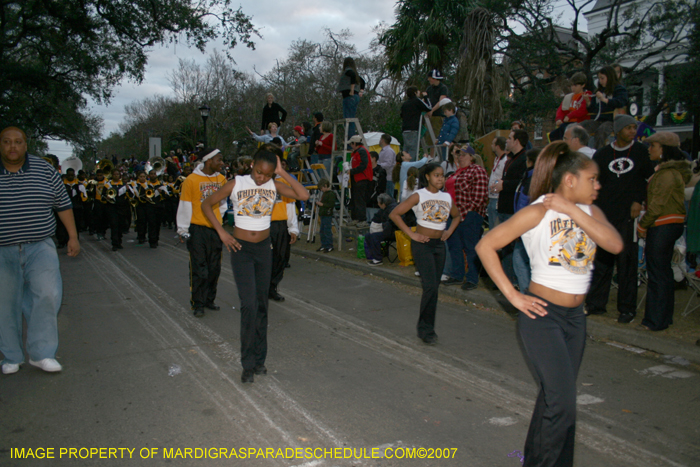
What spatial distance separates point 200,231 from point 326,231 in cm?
523

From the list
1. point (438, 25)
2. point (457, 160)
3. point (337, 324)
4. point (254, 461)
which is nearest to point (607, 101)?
point (457, 160)

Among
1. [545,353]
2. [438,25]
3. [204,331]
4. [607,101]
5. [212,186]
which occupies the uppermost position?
[438,25]

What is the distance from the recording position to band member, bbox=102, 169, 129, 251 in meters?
14.4

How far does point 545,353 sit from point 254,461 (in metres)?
1.95

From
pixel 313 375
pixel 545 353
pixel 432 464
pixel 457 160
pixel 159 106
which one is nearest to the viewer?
pixel 545 353

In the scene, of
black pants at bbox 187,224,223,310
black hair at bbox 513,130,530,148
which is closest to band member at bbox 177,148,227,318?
black pants at bbox 187,224,223,310

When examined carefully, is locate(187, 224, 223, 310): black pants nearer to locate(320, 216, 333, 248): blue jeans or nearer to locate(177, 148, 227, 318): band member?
locate(177, 148, 227, 318): band member

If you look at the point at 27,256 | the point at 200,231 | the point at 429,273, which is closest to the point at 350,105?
the point at 200,231

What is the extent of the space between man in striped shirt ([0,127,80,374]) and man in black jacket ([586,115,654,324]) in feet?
19.6

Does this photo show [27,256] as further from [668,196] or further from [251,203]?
[668,196]

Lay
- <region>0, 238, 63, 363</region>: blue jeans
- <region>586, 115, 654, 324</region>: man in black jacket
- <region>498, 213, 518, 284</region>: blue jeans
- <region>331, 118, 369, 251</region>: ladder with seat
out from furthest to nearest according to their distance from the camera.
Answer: <region>331, 118, 369, 251</region>: ladder with seat, <region>498, 213, 518, 284</region>: blue jeans, <region>586, 115, 654, 324</region>: man in black jacket, <region>0, 238, 63, 363</region>: blue jeans

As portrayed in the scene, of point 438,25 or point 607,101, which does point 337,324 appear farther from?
point 438,25

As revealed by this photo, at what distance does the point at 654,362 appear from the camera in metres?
5.30

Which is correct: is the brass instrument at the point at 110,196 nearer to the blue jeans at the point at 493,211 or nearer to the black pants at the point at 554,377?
the blue jeans at the point at 493,211
